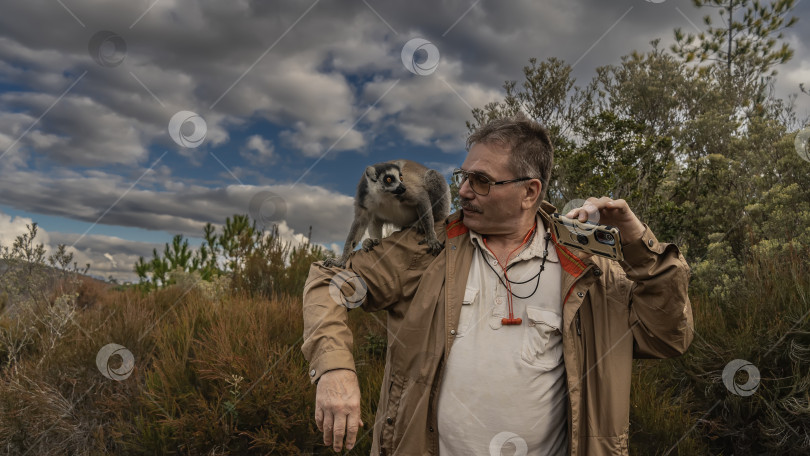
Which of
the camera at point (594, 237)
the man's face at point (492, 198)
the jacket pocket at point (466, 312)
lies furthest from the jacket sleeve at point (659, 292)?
the jacket pocket at point (466, 312)

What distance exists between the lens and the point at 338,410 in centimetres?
233

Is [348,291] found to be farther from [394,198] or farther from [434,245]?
[394,198]

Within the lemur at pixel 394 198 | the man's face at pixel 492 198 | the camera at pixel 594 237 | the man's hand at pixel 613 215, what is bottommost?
the camera at pixel 594 237

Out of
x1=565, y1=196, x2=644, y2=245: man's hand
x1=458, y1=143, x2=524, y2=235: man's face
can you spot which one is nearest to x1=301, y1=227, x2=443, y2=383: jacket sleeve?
x1=458, y1=143, x2=524, y2=235: man's face

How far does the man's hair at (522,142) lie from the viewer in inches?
128

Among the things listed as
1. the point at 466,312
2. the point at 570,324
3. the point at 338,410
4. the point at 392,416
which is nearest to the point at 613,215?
the point at 570,324

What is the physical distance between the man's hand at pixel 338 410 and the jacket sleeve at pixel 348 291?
0.08m

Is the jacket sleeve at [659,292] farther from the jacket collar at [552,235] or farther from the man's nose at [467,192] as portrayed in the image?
the man's nose at [467,192]

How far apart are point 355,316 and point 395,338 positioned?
14.3 feet

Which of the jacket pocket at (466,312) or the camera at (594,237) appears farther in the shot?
the jacket pocket at (466,312)

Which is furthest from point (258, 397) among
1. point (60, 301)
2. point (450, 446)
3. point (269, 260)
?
point (269, 260)

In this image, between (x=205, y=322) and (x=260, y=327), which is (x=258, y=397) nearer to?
(x=260, y=327)

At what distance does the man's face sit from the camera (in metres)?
3.15

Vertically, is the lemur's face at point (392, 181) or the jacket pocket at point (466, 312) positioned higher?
the lemur's face at point (392, 181)
